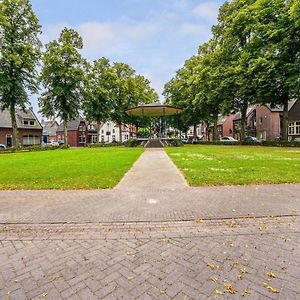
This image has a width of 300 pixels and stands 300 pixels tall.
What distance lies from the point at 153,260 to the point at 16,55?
3558 cm

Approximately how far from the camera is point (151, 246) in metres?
4.04

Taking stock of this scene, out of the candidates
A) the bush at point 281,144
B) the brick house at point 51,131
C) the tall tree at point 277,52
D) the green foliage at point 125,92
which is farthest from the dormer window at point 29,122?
the bush at point 281,144

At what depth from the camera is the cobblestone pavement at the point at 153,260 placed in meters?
2.86

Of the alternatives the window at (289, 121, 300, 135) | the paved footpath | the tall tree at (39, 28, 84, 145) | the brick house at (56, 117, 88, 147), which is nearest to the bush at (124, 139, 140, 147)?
the tall tree at (39, 28, 84, 145)

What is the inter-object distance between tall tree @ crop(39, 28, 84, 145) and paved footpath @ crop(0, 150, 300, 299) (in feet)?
114

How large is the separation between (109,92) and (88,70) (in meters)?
5.21

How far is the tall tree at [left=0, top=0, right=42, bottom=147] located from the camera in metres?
31.4

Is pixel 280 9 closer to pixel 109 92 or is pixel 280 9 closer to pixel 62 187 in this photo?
pixel 109 92

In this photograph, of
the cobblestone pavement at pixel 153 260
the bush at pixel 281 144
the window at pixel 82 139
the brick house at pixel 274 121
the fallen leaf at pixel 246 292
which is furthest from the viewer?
the window at pixel 82 139

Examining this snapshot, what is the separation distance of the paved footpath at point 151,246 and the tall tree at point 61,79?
3483cm

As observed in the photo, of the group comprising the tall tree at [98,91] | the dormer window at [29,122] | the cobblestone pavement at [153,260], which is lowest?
the cobblestone pavement at [153,260]

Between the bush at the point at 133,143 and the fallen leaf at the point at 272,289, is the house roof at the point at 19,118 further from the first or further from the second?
the fallen leaf at the point at 272,289

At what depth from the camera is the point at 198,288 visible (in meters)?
2.88

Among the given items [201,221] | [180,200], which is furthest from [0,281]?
[180,200]
